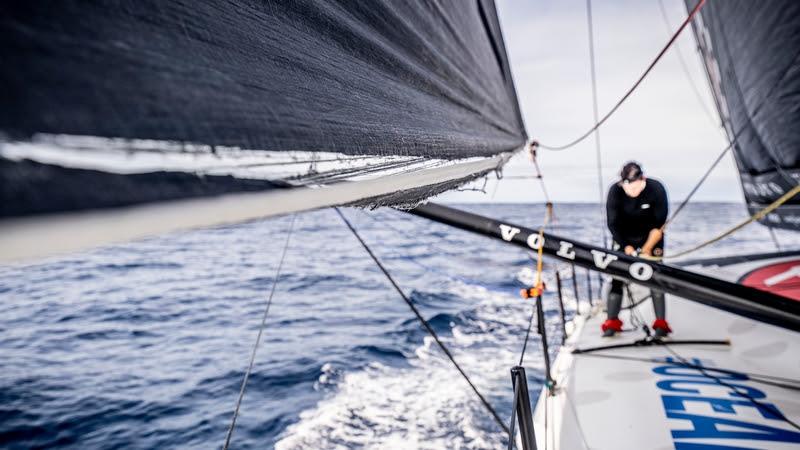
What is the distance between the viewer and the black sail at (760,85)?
12.0 ft

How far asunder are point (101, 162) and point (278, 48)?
0.35 meters

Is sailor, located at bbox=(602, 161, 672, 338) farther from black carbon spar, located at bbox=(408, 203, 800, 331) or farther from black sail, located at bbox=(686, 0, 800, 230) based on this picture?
black carbon spar, located at bbox=(408, 203, 800, 331)

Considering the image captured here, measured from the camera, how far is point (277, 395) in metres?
4.61

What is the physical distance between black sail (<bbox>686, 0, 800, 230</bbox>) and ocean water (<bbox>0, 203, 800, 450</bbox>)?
2314mm

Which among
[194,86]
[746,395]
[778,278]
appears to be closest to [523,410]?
[194,86]

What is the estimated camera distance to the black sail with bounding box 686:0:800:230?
3.64 metres

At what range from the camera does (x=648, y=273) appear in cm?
154

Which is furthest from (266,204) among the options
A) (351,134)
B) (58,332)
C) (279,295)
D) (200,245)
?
(200,245)

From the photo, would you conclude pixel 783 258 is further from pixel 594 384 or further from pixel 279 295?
pixel 279 295

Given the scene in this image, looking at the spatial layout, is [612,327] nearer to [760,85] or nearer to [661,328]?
[661,328]

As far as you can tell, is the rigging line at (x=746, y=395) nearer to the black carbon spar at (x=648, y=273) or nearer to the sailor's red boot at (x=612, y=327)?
the sailor's red boot at (x=612, y=327)

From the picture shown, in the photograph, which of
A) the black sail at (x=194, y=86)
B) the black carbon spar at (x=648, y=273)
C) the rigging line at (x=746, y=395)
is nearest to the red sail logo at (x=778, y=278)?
the rigging line at (x=746, y=395)

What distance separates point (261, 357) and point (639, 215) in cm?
466

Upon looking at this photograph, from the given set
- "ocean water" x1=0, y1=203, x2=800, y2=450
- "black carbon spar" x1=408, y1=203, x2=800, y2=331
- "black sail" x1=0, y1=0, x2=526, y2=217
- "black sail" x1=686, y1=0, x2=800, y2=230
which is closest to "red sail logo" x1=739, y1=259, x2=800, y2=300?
"black sail" x1=686, y1=0, x2=800, y2=230
